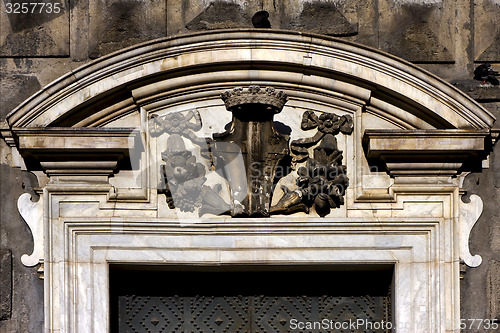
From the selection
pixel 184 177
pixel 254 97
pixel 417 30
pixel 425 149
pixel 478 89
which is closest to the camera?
pixel 254 97

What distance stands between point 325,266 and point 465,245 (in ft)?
3.17

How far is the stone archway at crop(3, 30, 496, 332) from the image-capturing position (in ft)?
25.1

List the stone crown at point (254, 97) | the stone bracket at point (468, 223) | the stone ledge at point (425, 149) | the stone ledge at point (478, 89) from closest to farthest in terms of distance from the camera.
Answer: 1. the stone crown at point (254, 97)
2. the stone ledge at point (425, 149)
3. the stone bracket at point (468, 223)
4. the stone ledge at point (478, 89)

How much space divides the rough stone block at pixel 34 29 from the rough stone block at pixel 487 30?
2901 mm

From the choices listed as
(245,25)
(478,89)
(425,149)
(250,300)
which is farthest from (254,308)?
(478,89)

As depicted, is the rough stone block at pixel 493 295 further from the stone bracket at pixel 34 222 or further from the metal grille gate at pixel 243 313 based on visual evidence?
the stone bracket at pixel 34 222

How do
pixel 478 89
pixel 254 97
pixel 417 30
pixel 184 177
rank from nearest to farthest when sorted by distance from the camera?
pixel 254 97, pixel 184 177, pixel 478 89, pixel 417 30

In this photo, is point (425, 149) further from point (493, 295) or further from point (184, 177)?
point (184, 177)

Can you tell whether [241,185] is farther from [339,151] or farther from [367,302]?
[367,302]

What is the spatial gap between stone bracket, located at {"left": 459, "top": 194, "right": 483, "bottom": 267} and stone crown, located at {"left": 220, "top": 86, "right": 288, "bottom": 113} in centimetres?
145

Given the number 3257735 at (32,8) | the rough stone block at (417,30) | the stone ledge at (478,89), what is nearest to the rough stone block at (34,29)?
the number 3257735 at (32,8)

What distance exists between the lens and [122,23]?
314 inches

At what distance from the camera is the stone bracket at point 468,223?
305 inches

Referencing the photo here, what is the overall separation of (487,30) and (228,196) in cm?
219
